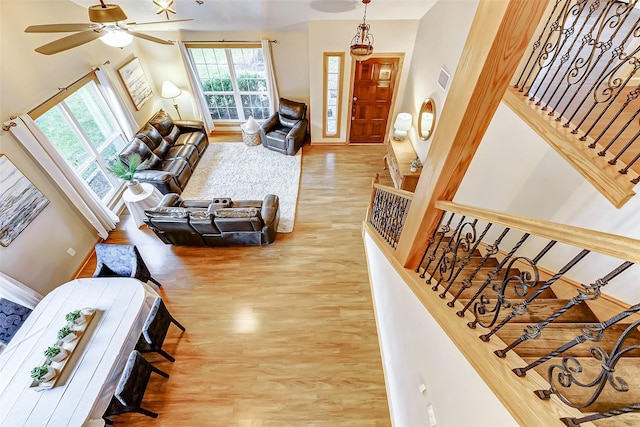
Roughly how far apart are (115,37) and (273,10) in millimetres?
3286

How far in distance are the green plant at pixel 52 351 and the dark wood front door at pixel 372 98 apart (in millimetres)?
6179

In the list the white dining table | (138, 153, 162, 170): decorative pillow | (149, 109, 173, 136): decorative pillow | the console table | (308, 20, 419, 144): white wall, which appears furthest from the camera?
(149, 109, 173, 136): decorative pillow

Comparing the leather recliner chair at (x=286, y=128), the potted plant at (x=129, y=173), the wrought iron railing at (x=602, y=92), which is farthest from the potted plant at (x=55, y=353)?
the leather recliner chair at (x=286, y=128)

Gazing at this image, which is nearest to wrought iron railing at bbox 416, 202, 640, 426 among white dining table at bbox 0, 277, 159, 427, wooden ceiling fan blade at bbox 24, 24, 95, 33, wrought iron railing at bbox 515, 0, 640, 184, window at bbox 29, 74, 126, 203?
wrought iron railing at bbox 515, 0, 640, 184

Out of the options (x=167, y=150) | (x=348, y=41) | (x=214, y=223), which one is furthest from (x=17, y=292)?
(x=348, y=41)

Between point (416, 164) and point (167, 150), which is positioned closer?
point (416, 164)

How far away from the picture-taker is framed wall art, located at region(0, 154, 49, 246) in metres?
3.60

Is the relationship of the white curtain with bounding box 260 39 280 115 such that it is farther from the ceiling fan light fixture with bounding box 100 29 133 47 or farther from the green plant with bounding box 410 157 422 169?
the ceiling fan light fixture with bounding box 100 29 133 47

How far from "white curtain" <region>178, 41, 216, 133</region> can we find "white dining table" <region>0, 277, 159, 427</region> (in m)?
5.14

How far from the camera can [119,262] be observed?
372cm

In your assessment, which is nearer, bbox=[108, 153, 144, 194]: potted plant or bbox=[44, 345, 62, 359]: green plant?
bbox=[44, 345, 62, 359]: green plant

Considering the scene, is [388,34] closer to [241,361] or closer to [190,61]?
[190,61]

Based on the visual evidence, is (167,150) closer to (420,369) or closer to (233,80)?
(233,80)

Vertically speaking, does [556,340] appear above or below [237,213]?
above
